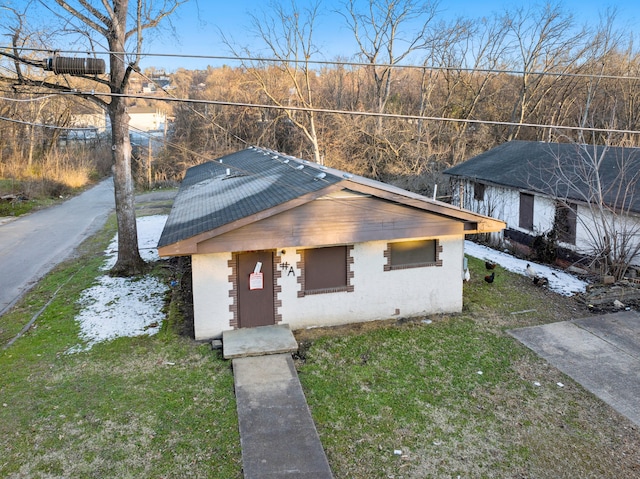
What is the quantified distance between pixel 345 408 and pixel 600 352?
18.5 feet

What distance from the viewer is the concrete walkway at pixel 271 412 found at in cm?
614

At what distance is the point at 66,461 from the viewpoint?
6.29 metres

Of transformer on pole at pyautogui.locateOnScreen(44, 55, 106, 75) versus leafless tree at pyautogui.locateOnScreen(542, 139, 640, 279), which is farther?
leafless tree at pyautogui.locateOnScreen(542, 139, 640, 279)

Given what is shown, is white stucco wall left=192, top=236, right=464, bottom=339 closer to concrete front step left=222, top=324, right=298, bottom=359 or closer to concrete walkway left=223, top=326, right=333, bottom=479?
concrete front step left=222, top=324, right=298, bottom=359

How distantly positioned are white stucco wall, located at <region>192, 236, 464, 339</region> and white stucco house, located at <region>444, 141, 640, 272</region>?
228 inches

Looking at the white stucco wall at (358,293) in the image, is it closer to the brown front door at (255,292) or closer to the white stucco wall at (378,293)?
the white stucco wall at (378,293)

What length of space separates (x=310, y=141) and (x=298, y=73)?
809cm

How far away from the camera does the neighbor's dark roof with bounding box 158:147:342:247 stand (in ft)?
32.6

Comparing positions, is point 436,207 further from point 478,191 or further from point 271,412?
point 478,191

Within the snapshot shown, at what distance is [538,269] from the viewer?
15961 millimetres

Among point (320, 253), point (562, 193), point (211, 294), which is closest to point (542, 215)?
point (562, 193)

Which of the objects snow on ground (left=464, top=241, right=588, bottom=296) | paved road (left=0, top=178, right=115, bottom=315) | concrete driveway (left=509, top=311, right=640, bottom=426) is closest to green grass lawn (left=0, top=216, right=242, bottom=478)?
paved road (left=0, top=178, right=115, bottom=315)

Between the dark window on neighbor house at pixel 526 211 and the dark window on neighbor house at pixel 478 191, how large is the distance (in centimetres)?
304

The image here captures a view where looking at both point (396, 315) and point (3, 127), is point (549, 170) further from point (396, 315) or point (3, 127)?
point (3, 127)
